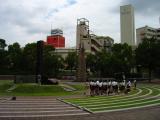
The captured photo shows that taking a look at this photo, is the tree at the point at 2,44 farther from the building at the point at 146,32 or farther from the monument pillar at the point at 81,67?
the building at the point at 146,32

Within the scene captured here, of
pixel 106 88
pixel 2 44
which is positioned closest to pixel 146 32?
pixel 2 44

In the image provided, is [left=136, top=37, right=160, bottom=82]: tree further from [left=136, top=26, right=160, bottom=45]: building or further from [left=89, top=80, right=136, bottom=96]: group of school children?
[left=136, top=26, right=160, bottom=45]: building

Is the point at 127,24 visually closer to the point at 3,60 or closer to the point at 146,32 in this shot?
the point at 146,32

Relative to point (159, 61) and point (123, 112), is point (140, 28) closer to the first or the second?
point (159, 61)

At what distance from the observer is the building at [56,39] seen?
158438mm

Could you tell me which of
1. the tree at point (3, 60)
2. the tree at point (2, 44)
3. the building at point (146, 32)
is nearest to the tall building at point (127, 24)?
the building at point (146, 32)

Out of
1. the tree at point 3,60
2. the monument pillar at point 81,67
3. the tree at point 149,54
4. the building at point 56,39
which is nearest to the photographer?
the tree at point 149,54

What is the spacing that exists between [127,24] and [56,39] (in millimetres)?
40185

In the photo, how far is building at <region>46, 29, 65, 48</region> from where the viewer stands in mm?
158438

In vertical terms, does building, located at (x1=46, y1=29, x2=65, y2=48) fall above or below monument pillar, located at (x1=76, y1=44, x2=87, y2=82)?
above

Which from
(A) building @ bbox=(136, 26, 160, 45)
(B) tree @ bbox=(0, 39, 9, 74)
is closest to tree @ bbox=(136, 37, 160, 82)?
(B) tree @ bbox=(0, 39, 9, 74)

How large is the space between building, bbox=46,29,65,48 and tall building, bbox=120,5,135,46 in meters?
35.8

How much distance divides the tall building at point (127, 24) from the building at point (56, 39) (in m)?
35.8

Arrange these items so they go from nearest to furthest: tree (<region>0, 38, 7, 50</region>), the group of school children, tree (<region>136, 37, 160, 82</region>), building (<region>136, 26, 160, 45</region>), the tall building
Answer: the group of school children, tree (<region>136, 37, 160, 82</region>), tree (<region>0, 38, 7, 50</region>), building (<region>136, 26, 160, 45</region>), the tall building
